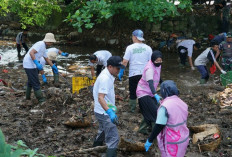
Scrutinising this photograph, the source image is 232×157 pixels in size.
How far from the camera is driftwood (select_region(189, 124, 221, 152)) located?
476cm

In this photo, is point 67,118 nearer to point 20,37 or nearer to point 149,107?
point 149,107

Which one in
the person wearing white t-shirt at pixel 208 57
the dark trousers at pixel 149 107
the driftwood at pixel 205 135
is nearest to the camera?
the driftwood at pixel 205 135

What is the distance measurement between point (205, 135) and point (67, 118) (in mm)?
2693

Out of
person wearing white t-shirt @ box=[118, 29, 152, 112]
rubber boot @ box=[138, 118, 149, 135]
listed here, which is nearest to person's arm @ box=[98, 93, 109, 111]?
rubber boot @ box=[138, 118, 149, 135]

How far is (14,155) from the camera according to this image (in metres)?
1.54

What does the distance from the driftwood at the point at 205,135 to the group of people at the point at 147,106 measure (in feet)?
2.70

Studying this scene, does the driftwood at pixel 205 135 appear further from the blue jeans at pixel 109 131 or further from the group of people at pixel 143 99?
the blue jeans at pixel 109 131

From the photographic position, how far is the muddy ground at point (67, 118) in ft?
15.8

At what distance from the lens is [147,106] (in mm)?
4973

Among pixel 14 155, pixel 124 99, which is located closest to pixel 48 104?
pixel 124 99

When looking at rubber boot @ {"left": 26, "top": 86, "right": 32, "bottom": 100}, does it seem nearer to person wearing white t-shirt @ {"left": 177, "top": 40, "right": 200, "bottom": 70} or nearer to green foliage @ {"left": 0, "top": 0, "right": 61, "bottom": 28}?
green foliage @ {"left": 0, "top": 0, "right": 61, "bottom": 28}

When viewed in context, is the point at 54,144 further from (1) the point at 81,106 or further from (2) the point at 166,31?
(2) the point at 166,31

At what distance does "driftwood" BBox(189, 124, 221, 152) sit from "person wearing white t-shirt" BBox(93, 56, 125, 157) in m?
1.60

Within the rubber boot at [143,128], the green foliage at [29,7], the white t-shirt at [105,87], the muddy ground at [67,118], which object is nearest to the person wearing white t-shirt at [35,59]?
the muddy ground at [67,118]
